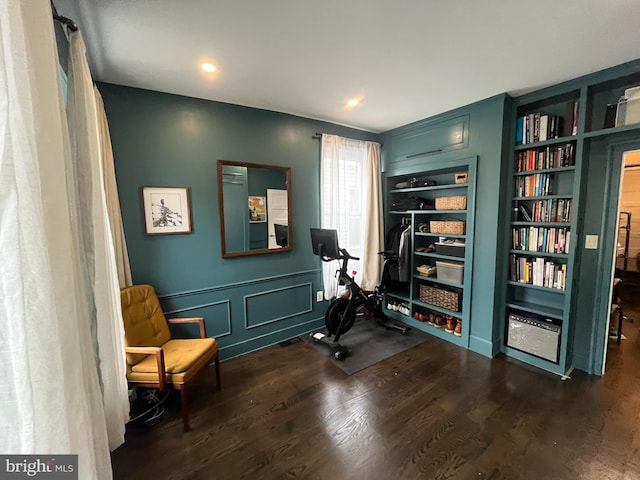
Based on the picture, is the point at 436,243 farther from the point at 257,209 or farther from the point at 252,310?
the point at 252,310

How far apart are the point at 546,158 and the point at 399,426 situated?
8.86 feet

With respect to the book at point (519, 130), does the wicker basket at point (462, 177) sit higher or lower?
A: lower

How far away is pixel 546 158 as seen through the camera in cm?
247

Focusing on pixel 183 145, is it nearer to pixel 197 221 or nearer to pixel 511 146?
pixel 197 221

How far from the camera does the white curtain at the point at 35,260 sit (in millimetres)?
636

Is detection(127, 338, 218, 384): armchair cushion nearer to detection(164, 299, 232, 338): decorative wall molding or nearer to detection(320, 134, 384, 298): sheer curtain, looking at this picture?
detection(164, 299, 232, 338): decorative wall molding

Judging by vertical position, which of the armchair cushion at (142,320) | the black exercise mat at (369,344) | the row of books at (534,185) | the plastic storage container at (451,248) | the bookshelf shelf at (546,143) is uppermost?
the bookshelf shelf at (546,143)

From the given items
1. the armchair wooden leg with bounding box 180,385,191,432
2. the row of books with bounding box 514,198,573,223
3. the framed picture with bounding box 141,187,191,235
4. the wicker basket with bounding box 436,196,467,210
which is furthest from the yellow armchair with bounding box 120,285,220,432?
the row of books with bounding box 514,198,573,223

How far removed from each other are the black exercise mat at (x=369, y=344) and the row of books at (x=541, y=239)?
1489 millimetres

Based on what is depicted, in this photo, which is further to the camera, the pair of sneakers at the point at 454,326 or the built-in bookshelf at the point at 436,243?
the pair of sneakers at the point at 454,326

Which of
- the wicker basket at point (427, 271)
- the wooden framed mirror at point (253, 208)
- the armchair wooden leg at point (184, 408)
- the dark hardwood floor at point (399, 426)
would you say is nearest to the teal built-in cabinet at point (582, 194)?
the dark hardwood floor at point (399, 426)

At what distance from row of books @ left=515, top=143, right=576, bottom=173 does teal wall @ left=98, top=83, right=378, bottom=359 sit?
2123 mm

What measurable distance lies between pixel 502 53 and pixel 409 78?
646mm

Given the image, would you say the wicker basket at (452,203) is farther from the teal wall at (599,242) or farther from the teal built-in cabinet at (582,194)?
the teal wall at (599,242)
